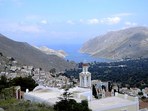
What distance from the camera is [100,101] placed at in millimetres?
20531

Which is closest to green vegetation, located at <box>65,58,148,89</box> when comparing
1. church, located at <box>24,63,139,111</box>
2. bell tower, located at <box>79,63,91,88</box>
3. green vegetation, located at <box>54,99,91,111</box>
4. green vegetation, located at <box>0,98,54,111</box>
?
bell tower, located at <box>79,63,91,88</box>

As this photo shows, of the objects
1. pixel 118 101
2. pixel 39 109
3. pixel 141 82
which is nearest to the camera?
pixel 39 109

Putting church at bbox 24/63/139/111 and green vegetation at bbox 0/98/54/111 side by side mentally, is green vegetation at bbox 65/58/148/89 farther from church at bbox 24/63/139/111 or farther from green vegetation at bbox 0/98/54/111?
green vegetation at bbox 0/98/54/111

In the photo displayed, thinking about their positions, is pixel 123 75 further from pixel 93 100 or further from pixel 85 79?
pixel 93 100

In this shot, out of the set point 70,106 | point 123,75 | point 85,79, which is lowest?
point 70,106

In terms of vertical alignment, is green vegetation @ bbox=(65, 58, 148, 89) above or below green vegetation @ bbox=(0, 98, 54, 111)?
above

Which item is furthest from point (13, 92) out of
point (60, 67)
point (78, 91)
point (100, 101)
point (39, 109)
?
point (60, 67)

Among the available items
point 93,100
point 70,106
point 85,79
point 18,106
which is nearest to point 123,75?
point 85,79

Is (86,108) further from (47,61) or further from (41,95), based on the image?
(47,61)

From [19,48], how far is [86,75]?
10331cm

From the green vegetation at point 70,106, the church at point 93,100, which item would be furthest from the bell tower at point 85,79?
the green vegetation at point 70,106

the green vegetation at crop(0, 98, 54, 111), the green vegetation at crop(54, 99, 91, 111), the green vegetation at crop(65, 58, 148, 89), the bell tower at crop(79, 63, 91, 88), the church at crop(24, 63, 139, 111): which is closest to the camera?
the green vegetation at crop(0, 98, 54, 111)

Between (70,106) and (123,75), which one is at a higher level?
(123,75)

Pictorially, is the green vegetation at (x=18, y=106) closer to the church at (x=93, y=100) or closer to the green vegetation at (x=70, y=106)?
the green vegetation at (x=70, y=106)
